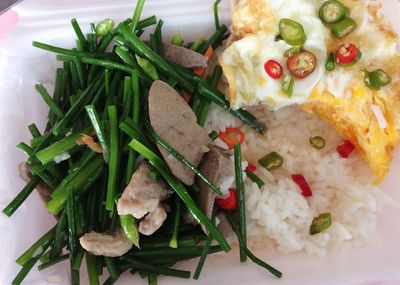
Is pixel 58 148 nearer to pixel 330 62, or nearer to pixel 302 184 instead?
pixel 302 184

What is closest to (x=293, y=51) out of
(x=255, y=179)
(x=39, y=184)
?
(x=255, y=179)

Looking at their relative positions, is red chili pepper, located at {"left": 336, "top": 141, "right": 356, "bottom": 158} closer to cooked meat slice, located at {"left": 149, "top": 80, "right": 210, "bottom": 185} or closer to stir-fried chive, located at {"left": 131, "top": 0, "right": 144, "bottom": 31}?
cooked meat slice, located at {"left": 149, "top": 80, "right": 210, "bottom": 185}

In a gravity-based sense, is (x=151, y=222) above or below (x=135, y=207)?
below

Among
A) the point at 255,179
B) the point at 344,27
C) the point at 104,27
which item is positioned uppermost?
the point at 104,27

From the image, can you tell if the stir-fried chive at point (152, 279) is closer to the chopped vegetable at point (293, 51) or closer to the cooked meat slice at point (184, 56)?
the cooked meat slice at point (184, 56)

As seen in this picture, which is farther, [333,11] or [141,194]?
[333,11]

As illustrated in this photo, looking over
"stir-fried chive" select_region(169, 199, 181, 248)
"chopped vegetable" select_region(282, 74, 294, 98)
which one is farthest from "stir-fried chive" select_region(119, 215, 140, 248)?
"chopped vegetable" select_region(282, 74, 294, 98)
